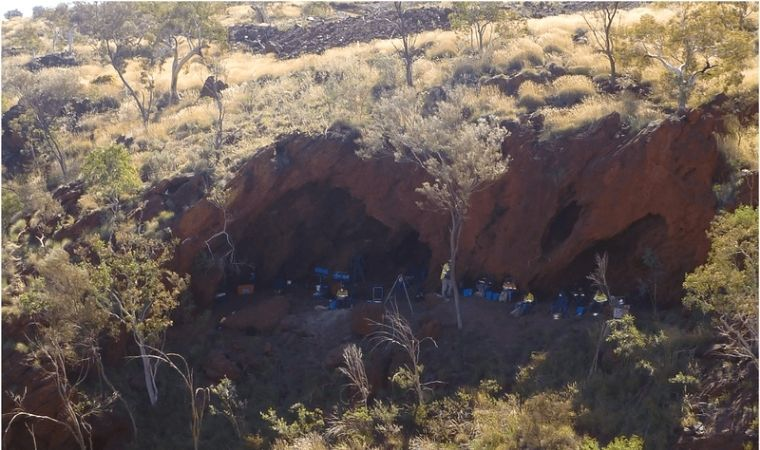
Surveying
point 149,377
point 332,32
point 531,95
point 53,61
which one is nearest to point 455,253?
point 531,95

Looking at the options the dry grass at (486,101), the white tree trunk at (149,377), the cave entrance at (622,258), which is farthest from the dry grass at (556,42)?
the white tree trunk at (149,377)

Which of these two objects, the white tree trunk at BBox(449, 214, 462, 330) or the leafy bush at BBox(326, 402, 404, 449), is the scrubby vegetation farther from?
the white tree trunk at BBox(449, 214, 462, 330)

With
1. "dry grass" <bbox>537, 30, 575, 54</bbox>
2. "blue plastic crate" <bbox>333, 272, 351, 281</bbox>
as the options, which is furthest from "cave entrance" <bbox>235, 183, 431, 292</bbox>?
"dry grass" <bbox>537, 30, 575, 54</bbox>

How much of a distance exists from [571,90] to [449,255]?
6160 millimetres

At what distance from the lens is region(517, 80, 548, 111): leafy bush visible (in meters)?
22.4

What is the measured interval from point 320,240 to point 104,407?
313 inches

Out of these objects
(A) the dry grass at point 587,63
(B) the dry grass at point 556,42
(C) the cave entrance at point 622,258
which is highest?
(B) the dry grass at point 556,42

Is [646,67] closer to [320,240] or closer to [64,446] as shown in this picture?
[320,240]

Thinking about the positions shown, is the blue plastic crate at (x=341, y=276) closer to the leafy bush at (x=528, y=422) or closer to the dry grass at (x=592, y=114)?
the dry grass at (x=592, y=114)

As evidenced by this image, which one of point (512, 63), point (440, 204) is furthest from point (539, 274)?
point (512, 63)

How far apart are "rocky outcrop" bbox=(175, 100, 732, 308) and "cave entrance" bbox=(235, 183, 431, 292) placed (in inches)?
1.3

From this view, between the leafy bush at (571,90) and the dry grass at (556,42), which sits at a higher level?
the dry grass at (556,42)

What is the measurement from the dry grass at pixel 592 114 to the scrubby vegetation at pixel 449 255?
0.07m

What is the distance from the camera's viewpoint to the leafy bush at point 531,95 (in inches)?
881
